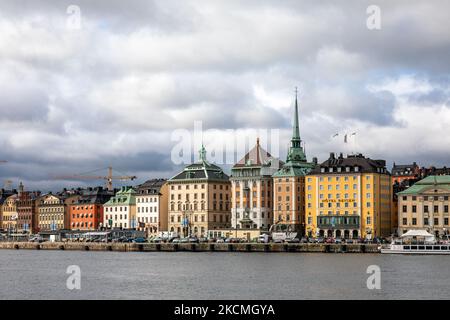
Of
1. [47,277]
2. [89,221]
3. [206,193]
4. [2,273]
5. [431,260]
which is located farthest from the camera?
[89,221]

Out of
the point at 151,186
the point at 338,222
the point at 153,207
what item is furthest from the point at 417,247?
the point at 151,186

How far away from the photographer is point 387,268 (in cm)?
8081

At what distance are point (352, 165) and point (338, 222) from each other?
8.29m

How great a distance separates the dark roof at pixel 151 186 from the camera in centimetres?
16200

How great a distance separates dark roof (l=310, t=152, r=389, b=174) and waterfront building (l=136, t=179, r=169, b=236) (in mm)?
34491

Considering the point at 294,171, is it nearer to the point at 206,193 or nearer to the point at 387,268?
the point at 206,193

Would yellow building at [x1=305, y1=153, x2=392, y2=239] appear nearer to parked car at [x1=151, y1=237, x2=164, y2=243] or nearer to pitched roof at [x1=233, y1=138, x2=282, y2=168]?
pitched roof at [x1=233, y1=138, x2=282, y2=168]

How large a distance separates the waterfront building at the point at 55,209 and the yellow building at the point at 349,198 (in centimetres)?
6348

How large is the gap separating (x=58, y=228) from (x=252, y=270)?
110 m

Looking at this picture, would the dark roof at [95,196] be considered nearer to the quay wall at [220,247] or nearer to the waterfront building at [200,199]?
the waterfront building at [200,199]

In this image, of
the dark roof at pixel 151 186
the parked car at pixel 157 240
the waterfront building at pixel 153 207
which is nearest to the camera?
the parked car at pixel 157 240

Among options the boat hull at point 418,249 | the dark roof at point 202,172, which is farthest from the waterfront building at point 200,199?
the boat hull at point 418,249

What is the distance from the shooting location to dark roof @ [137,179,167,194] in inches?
6378
